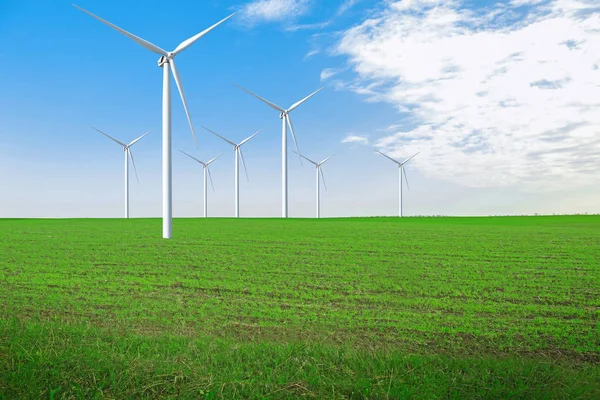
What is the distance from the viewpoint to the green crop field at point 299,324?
16.7 ft

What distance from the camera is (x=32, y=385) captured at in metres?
5.07

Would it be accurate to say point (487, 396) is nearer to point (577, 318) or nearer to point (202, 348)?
point (202, 348)

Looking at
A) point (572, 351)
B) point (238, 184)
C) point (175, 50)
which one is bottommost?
point (572, 351)

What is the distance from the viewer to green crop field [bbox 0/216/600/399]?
16.7 feet

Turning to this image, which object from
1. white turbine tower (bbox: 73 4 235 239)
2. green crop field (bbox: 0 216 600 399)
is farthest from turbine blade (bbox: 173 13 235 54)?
green crop field (bbox: 0 216 600 399)

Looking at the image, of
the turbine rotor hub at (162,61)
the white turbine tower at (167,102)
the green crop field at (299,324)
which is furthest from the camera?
the turbine rotor hub at (162,61)

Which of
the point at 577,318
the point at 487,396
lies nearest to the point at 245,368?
the point at 487,396

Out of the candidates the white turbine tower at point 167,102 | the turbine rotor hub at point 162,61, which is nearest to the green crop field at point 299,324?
the white turbine tower at point 167,102

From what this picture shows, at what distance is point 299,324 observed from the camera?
813 centimetres

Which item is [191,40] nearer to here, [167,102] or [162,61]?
[162,61]

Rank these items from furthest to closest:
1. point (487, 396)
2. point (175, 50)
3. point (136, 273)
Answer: point (175, 50) < point (136, 273) < point (487, 396)

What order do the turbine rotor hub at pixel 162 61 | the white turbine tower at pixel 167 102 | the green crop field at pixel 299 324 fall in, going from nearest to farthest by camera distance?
1. the green crop field at pixel 299 324
2. the white turbine tower at pixel 167 102
3. the turbine rotor hub at pixel 162 61

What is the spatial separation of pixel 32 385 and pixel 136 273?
28.1 feet

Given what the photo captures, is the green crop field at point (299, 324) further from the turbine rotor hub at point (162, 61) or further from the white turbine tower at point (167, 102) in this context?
the turbine rotor hub at point (162, 61)
